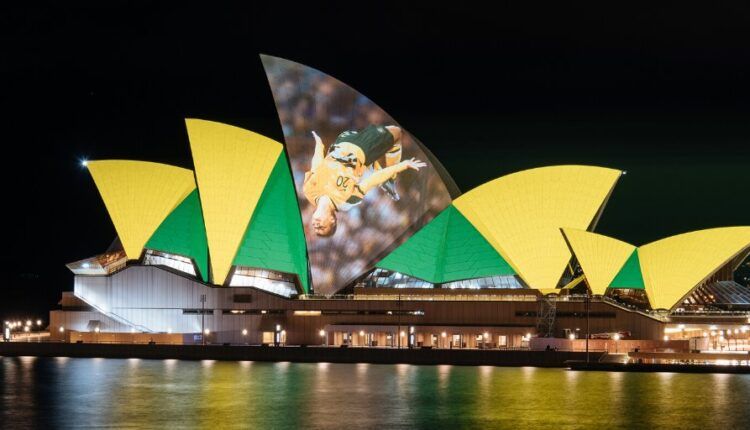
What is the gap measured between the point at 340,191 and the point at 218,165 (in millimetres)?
7776

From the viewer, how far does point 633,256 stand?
69.9 meters

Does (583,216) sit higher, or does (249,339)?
(583,216)

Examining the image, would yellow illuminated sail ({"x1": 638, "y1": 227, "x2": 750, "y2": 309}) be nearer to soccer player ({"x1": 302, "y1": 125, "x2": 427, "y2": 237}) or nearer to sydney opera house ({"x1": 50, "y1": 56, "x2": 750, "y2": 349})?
sydney opera house ({"x1": 50, "y1": 56, "x2": 750, "y2": 349})

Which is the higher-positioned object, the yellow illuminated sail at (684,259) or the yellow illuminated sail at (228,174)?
the yellow illuminated sail at (228,174)

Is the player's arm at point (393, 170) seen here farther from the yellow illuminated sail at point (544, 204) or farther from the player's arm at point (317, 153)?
the yellow illuminated sail at point (544, 204)

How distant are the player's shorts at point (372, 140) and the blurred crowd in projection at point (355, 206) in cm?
38

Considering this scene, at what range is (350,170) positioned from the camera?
73125 millimetres

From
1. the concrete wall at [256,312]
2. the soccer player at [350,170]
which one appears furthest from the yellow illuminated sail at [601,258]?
the soccer player at [350,170]

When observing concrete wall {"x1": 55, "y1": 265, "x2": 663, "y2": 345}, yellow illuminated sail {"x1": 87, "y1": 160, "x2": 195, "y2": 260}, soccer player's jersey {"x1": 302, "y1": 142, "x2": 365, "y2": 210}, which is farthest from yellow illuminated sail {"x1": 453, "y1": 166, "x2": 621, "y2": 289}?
yellow illuminated sail {"x1": 87, "y1": 160, "x2": 195, "y2": 260}

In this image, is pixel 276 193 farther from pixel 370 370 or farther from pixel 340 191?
pixel 370 370

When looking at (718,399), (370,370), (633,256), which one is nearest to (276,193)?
(370,370)

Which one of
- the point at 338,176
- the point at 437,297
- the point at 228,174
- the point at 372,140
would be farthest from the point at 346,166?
the point at 437,297

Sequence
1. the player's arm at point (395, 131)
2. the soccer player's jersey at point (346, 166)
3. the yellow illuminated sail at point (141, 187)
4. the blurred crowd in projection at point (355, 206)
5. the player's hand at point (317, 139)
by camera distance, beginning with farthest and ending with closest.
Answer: the yellow illuminated sail at point (141, 187) < the player's arm at point (395, 131) < the soccer player's jersey at point (346, 166) < the player's hand at point (317, 139) < the blurred crowd in projection at point (355, 206)

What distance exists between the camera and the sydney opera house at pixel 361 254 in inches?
2744
